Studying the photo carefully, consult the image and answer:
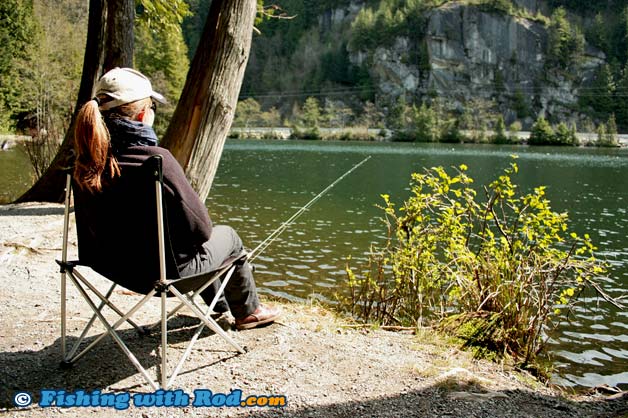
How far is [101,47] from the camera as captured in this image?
8.18 m

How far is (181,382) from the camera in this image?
3186mm

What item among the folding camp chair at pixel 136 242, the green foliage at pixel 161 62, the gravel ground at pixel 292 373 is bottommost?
the gravel ground at pixel 292 373

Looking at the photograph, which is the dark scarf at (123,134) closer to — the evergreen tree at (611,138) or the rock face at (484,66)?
the evergreen tree at (611,138)

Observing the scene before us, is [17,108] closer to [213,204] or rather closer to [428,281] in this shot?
[213,204]

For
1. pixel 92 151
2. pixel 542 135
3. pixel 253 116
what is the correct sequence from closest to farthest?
pixel 92 151, pixel 542 135, pixel 253 116

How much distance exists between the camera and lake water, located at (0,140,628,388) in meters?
7.19

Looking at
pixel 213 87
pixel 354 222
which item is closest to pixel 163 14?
pixel 213 87

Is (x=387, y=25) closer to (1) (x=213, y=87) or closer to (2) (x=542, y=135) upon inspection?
(2) (x=542, y=135)

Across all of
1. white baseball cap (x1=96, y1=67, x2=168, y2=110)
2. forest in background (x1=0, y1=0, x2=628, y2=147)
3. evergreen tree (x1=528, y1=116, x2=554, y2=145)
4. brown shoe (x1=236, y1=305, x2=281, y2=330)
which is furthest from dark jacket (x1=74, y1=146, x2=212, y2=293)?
evergreen tree (x1=528, y1=116, x2=554, y2=145)

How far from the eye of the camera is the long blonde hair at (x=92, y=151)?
2865mm

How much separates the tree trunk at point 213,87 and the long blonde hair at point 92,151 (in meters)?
2.43

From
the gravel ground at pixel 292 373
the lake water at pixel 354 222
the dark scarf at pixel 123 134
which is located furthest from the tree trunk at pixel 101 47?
the dark scarf at pixel 123 134

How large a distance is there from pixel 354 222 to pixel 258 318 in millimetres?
12329

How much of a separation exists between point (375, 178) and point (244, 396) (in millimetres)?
26441
